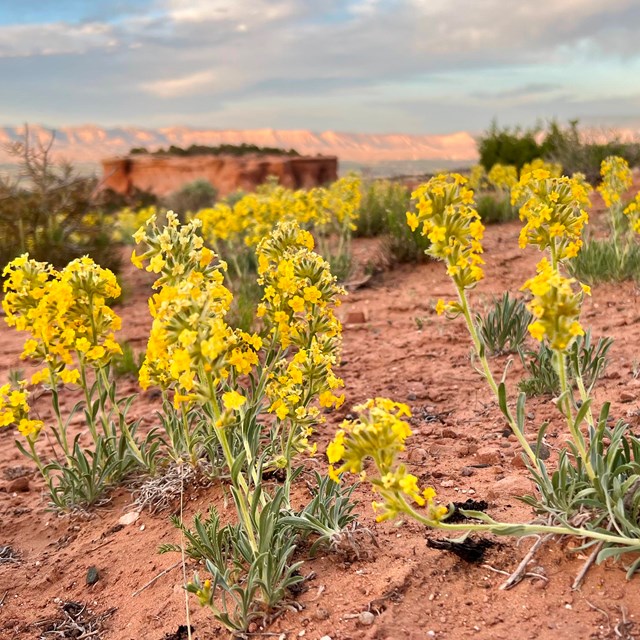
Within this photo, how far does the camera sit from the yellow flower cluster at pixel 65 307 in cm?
315

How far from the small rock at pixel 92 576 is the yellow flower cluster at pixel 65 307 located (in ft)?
2.78

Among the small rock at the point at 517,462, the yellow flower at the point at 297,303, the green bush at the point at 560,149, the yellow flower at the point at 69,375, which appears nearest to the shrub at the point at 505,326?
the small rock at the point at 517,462

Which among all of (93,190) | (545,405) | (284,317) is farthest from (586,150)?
(284,317)

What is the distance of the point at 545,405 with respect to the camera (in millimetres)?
4086

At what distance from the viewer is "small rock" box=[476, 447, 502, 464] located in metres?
3.47

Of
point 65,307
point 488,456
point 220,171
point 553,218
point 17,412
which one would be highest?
point 220,171

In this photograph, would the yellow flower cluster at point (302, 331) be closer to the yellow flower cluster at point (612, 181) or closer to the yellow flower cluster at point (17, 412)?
the yellow flower cluster at point (17, 412)

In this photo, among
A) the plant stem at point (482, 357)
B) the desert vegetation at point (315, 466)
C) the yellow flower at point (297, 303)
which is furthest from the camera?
the yellow flower at point (297, 303)

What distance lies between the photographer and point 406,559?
2629 mm

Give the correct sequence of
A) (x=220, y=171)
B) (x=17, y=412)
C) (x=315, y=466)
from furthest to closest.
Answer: (x=220, y=171), (x=315, y=466), (x=17, y=412)

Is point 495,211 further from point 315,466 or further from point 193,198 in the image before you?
point 193,198

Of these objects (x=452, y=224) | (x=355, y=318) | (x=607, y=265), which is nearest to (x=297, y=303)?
(x=452, y=224)

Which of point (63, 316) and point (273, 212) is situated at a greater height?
point (273, 212)

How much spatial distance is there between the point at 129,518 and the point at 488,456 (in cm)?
181
